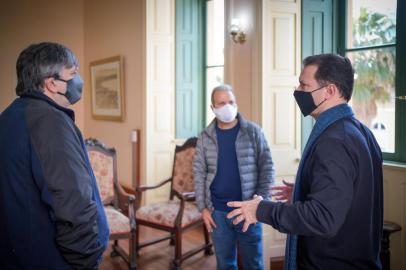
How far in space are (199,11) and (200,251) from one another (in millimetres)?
2947

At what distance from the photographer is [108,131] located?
6270 mm

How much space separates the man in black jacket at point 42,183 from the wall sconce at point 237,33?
2.47 m

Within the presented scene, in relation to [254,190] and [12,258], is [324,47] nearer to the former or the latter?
[254,190]

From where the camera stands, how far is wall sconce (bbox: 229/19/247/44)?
3.85 metres

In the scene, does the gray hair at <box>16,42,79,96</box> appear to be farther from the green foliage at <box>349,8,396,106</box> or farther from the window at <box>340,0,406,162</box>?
the green foliage at <box>349,8,396,106</box>

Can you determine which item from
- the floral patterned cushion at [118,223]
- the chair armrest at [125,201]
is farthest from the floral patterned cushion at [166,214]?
the floral patterned cushion at [118,223]

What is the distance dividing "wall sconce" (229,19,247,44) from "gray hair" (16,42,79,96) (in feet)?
8.06

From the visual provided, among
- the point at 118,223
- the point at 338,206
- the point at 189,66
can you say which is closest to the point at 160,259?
the point at 118,223

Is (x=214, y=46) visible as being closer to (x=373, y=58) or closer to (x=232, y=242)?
(x=373, y=58)

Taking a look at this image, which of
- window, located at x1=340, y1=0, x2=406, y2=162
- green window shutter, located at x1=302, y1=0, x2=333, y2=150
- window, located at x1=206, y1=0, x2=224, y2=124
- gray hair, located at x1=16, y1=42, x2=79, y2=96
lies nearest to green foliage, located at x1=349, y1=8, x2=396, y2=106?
window, located at x1=340, y1=0, x2=406, y2=162

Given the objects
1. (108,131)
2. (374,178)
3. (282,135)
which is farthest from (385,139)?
(108,131)

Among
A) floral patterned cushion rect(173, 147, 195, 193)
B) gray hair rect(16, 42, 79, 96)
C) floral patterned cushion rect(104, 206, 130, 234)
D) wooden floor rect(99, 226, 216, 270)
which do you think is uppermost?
gray hair rect(16, 42, 79, 96)

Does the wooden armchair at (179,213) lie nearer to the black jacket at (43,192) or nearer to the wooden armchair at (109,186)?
the wooden armchair at (109,186)

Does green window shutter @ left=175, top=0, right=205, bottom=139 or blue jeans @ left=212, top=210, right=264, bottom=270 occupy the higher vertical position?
green window shutter @ left=175, top=0, right=205, bottom=139
